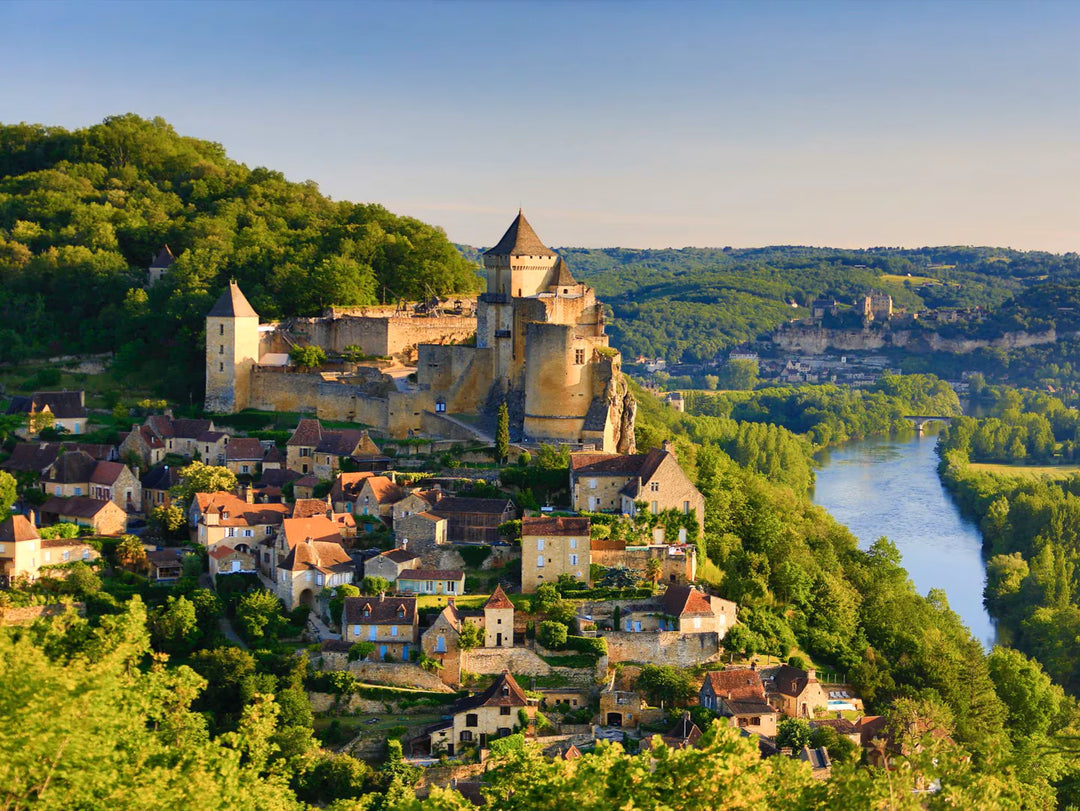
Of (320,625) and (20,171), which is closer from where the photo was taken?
(320,625)

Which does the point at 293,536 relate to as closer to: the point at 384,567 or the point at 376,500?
the point at 384,567

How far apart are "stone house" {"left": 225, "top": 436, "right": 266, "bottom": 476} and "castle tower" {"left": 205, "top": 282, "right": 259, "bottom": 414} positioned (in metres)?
4.24

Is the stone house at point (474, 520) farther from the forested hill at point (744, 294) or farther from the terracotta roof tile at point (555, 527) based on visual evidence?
the forested hill at point (744, 294)

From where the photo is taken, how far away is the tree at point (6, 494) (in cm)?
3609

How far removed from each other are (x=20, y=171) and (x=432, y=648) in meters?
43.2

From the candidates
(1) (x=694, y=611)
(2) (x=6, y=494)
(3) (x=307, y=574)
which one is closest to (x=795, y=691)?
(1) (x=694, y=611)

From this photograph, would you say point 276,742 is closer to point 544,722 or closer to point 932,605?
point 544,722

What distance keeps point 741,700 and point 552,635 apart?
439 centimetres

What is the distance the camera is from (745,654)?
32.2m

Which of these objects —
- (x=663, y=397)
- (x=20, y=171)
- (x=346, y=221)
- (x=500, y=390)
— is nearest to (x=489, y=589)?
(x=500, y=390)

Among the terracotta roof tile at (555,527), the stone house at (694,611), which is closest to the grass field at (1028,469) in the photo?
the stone house at (694,611)

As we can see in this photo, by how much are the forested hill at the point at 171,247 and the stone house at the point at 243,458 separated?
23.1 feet

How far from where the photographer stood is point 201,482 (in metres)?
37.1

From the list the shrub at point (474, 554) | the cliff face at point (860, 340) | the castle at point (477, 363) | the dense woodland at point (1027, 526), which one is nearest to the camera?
the shrub at point (474, 554)
